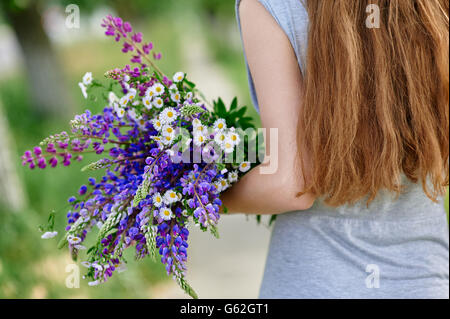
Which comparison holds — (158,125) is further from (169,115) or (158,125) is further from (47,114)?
(47,114)

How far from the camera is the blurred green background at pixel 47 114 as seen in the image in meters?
3.46

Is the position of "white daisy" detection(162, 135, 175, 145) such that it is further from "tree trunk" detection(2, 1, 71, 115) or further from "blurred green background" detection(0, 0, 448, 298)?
"tree trunk" detection(2, 1, 71, 115)

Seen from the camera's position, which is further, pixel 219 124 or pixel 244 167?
pixel 244 167

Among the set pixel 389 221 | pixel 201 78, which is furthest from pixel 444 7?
pixel 201 78

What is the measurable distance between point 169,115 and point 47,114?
7519 mm

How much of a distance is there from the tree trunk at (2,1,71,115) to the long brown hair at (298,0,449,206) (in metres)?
6.99

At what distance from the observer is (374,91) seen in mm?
1212

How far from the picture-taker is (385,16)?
1.20m

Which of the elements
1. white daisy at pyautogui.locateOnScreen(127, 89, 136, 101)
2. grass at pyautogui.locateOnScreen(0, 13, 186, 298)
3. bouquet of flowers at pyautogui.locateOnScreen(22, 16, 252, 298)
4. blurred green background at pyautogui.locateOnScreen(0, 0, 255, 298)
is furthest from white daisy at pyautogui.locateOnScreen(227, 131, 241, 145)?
blurred green background at pyautogui.locateOnScreen(0, 0, 255, 298)

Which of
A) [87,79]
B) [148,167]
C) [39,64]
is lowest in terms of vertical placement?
[148,167]

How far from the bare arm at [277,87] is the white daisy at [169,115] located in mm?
238

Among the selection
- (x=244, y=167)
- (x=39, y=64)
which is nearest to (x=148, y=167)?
(x=244, y=167)
